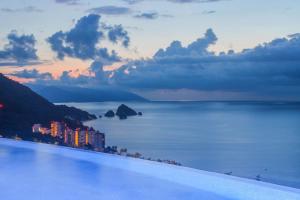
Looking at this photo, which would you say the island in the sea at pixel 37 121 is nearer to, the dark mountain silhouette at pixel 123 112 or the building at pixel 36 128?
the building at pixel 36 128

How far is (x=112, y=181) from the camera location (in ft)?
9.90

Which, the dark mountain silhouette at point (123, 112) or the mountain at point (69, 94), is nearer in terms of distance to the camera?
the mountain at point (69, 94)

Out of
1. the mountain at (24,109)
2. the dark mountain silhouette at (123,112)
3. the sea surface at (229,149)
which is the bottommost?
the sea surface at (229,149)

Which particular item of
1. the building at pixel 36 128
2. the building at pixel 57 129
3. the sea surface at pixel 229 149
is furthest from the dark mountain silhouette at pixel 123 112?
the building at pixel 36 128

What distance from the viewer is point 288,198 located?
2.12 meters

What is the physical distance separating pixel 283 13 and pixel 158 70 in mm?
9154

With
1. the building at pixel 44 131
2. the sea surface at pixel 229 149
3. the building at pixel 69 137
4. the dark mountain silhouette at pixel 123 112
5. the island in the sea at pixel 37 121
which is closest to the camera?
the island in the sea at pixel 37 121

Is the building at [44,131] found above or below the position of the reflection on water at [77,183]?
above

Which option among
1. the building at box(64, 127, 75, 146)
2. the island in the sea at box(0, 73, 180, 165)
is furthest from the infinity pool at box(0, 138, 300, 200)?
the building at box(64, 127, 75, 146)

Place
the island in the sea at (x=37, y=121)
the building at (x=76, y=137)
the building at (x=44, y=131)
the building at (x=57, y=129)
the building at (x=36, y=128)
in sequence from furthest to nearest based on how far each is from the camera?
the building at (x=36, y=128) < the building at (x=44, y=131) < the building at (x=57, y=129) < the building at (x=76, y=137) < the island in the sea at (x=37, y=121)

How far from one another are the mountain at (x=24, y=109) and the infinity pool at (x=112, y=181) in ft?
52.6

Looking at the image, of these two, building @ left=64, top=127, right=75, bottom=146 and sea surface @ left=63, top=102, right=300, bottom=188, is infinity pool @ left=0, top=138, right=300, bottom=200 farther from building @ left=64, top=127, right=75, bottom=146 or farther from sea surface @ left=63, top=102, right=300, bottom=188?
sea surface @ left=63, top=102, right=300, bottom=188

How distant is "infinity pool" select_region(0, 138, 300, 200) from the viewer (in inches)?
97.3

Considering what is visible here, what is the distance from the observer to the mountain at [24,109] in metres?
20.2
